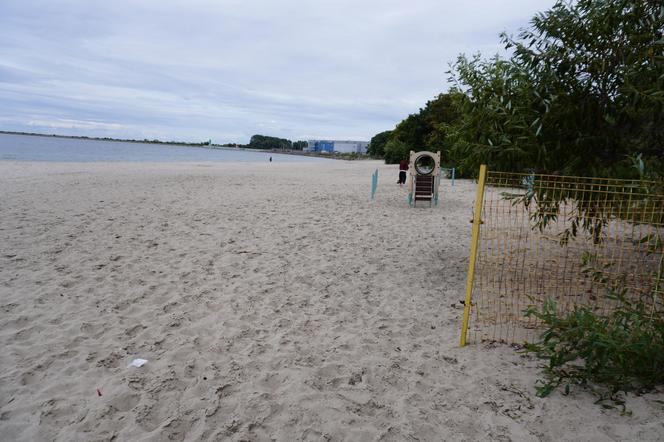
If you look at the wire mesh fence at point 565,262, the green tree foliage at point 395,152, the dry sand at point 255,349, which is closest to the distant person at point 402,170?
the dry sand at point 255,349

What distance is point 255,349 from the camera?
12.6 ft

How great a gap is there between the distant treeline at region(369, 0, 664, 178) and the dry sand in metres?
2.20

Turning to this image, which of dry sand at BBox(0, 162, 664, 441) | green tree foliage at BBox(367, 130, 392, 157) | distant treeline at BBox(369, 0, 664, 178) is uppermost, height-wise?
green tree foliage at BBox(367, 130, 392, 157)

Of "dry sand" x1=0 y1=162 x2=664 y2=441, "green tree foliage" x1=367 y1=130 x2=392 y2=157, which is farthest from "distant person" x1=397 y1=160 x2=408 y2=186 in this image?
"green tree foliage" x1=367 y1=130 x2=392 y2=157

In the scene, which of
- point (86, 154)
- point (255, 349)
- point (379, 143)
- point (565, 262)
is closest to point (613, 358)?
point (565, 262)

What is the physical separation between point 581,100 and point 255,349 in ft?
15.4

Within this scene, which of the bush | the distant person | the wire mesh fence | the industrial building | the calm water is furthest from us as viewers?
the industrial building

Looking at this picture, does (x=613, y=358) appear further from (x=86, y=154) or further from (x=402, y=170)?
(x=86, y=154)

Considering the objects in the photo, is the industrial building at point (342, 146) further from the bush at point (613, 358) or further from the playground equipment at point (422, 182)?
the bush at point (613, 358)

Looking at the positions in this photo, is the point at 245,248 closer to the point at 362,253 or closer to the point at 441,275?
the point at 362,253

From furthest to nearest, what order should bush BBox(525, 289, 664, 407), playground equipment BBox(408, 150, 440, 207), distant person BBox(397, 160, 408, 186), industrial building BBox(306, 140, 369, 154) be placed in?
industrial building BBox(306, 140, 369, 154)
distant person BBox(397, 160, 408, 186)
playground equipment BBox(408, 150, 440, 207)
bush BBox(525, 289, 664, 407)

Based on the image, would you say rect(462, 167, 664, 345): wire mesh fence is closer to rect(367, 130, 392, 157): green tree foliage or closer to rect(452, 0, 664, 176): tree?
rect(452, 0, 664, 176): tree

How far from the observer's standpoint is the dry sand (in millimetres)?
2816

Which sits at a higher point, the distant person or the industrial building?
the industrial building
